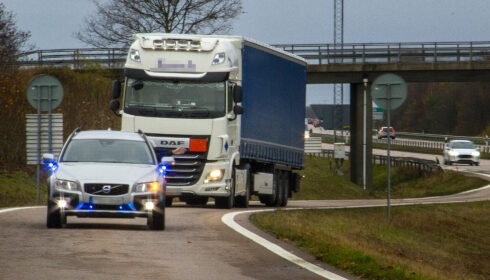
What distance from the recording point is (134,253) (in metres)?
12.2

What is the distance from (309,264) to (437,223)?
52.1 feet

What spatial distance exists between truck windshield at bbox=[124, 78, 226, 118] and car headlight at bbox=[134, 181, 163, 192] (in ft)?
22.4

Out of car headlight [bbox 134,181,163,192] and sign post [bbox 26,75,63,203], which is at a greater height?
sign post [bbox 26,75,63,203]

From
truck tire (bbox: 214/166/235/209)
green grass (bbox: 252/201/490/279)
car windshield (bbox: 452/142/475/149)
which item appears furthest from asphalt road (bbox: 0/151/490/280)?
car windshield (bbox: 452/142/475/149)

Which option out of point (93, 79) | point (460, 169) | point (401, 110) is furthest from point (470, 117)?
point (93, 79)

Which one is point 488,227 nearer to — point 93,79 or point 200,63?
point 200,63

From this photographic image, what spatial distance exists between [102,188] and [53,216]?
821 millimetres

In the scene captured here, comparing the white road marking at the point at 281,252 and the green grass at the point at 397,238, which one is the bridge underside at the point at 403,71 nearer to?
the green grass at the point at 397,238

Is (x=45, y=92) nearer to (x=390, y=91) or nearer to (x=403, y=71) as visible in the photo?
(x=390, y=91)

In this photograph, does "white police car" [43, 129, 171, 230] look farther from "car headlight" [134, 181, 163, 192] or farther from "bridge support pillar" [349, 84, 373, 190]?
"bridge support pillar" [349, 84, 373, 190]

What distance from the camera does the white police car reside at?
49.6 ft

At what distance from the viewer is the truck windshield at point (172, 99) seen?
2238 cm

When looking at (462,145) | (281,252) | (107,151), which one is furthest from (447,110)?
(281,252)

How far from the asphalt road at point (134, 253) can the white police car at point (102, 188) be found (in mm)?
272
